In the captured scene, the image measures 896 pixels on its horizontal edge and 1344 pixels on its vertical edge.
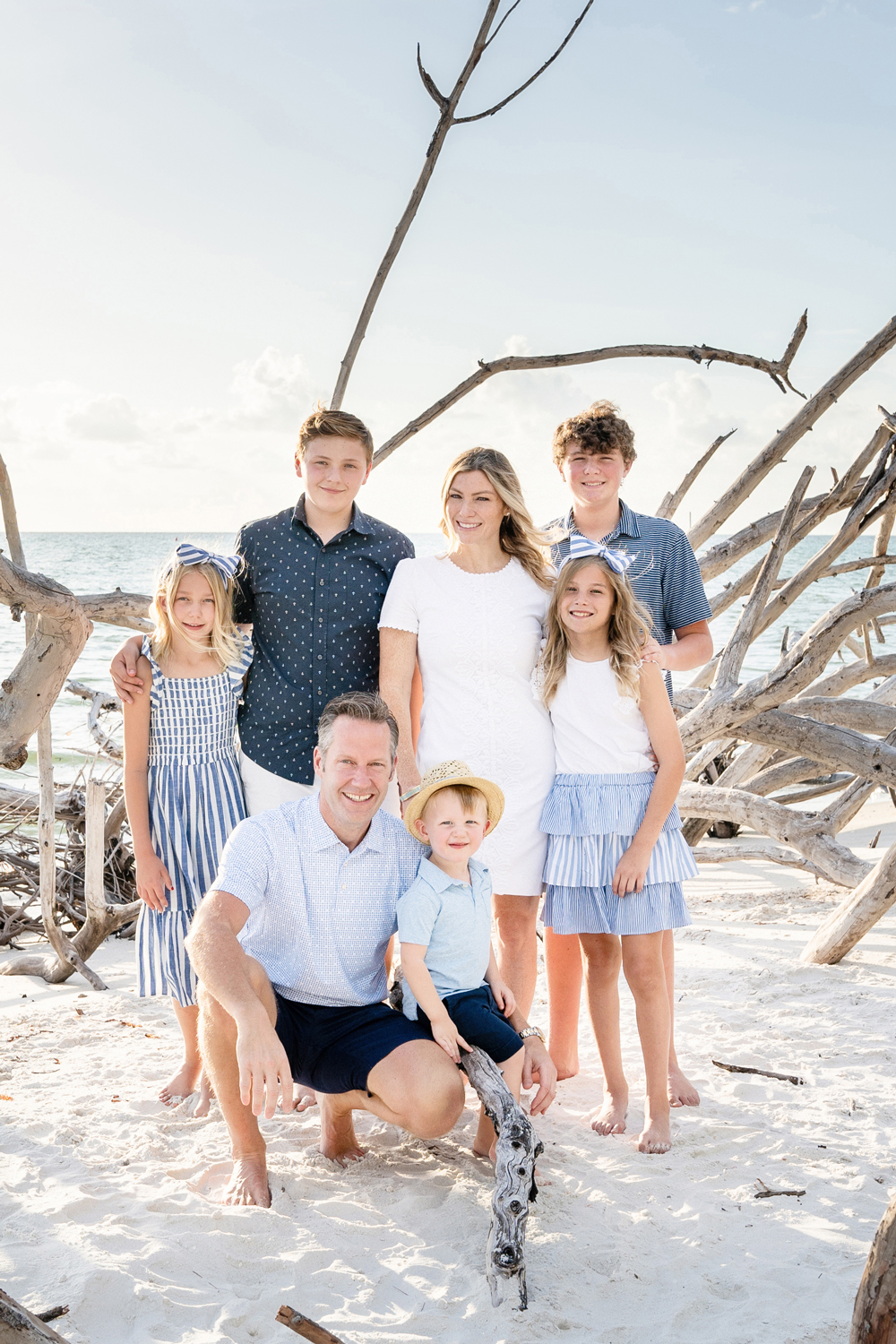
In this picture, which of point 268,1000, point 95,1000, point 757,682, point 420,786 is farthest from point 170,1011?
point 757,682

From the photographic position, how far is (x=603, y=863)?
2.86 m

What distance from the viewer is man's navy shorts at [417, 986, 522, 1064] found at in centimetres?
250

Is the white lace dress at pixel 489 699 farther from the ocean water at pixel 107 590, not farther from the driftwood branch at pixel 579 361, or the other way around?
the driftwood branch at pixel 579 361

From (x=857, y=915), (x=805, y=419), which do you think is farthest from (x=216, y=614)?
(x=857, y=915)

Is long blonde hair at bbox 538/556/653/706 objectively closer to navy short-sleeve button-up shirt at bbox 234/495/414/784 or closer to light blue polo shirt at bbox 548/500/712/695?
light blue polo shirt at bbox 548/500/712/695

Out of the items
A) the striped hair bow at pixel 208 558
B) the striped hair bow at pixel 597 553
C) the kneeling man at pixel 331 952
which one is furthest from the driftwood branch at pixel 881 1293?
the striped hair bow at pixel 208 558

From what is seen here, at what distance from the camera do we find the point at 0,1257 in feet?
6.98

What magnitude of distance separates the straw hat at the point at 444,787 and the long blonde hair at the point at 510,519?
708mm

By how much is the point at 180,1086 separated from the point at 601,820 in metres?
1.54

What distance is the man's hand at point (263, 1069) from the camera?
220 centimetres

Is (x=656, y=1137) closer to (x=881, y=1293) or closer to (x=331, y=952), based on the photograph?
(x=331, y=952)

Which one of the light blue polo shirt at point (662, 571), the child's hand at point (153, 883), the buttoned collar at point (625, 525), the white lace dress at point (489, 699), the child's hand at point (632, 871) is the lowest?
the child's hand at point (153, 883)

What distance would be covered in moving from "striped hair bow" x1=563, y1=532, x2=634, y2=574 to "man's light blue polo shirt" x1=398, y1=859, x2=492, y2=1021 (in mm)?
929

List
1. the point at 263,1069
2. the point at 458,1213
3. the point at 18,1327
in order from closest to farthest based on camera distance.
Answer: the point at 18,1327 → the point at 263,1069 → the point at 458,1213
